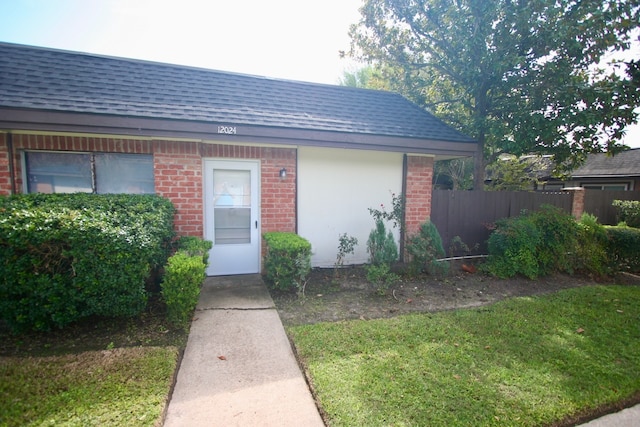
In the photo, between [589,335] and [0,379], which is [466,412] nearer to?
[589,335]

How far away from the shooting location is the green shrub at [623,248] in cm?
677

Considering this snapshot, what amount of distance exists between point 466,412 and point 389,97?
7.88 m

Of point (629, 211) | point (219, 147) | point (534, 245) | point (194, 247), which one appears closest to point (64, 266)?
point (194, 247)

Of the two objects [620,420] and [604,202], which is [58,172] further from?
[604,202]

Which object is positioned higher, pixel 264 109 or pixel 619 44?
pixel 619 44

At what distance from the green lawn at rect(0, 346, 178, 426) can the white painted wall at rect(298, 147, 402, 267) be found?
12.5 feet

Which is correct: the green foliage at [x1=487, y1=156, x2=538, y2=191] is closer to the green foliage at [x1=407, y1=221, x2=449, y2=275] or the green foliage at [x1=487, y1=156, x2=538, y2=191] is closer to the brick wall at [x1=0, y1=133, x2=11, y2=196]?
the green foliage at [x1=407, y1=221, x2=449, y2=275]

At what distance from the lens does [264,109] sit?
234 inches

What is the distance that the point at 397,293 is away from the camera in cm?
513

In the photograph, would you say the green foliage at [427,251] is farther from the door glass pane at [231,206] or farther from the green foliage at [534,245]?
the door glass pane at [231,206]

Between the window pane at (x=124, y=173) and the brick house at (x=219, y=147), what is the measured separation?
0.06 feet

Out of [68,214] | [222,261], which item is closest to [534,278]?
[222,261]

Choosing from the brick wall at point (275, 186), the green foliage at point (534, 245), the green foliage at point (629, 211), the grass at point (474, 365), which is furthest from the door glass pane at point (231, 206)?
the green foliage at point (629, 211)

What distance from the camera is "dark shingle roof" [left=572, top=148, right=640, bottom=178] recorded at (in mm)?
14789
